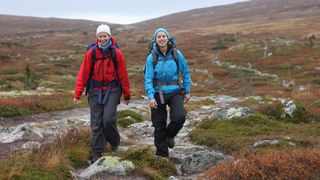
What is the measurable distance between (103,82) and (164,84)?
3.93ft

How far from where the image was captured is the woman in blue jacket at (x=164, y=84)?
8797 mm

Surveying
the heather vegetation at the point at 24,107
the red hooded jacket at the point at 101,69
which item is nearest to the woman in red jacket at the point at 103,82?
the red hooded jacket at the point at 101,69

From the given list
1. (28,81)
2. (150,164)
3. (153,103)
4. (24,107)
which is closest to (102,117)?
(153,103)

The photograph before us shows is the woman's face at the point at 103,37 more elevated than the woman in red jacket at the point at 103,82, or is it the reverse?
the woman's face at the point at 103,37

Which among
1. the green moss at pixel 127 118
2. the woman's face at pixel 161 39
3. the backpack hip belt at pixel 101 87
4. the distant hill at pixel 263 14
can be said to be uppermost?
the woman's face at pixel 161 39

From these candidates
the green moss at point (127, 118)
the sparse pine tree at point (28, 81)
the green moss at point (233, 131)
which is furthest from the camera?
the sparse pine tree at point (28, 81)

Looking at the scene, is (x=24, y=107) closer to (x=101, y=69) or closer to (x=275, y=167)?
(x=101, y=69)

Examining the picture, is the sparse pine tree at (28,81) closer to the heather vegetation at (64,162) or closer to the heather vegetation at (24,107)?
the heather vegetation at (24,107)

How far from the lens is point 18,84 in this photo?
40031 millimetres

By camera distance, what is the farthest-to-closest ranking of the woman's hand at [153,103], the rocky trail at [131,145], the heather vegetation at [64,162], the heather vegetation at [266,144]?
the woman's hand at [153,103] < the rocky trail at [131,145] < the heather vegetation at [64,162] < the heather vegetation at [266,144]

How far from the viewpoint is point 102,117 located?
932cm

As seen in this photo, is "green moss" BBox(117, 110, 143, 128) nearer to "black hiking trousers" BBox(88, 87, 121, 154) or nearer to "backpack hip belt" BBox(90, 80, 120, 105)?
"black hiking trousers" BBox(88, 87, 121, 154)

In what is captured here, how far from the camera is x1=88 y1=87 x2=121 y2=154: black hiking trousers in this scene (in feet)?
29.9

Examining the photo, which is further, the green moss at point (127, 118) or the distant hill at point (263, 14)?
the distant hill at point (263, 14)
